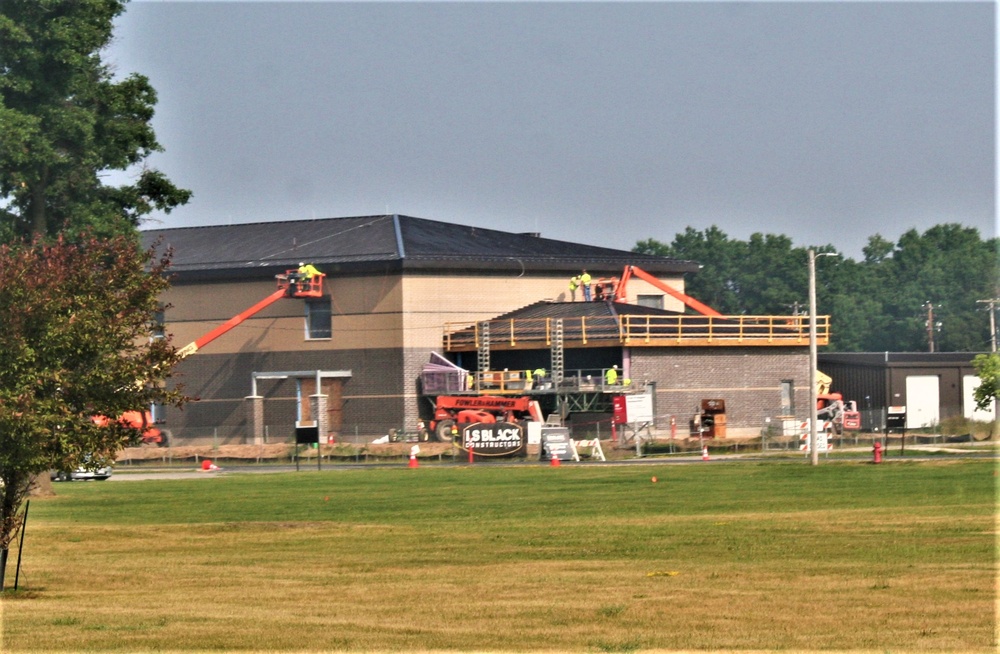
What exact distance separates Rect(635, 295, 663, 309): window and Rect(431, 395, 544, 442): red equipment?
1524 cm

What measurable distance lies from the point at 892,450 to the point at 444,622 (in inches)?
1909

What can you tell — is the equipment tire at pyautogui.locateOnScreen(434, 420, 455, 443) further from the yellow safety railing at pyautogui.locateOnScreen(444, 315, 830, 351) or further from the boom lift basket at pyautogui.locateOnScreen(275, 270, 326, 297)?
the boom lift basket at pyautogui.locateOnScreen(275, 270, 326, 297)

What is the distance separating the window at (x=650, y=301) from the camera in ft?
296

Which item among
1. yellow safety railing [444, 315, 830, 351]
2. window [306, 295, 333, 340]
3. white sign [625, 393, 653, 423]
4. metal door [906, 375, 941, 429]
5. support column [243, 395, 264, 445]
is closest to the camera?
white sign [625, 393, 653, 423]

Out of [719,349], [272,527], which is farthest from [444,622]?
[719,349]

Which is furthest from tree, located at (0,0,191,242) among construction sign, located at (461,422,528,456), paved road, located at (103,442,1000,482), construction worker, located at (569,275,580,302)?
construction worker, located at (569,275,580,302)

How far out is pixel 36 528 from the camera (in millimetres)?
33094

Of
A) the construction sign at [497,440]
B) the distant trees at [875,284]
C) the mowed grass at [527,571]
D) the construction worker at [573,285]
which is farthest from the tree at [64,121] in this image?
the distant trees at [875,284]

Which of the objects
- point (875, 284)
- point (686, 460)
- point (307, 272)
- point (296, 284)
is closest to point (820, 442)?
point (686, 460)

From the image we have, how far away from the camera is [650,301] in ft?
298

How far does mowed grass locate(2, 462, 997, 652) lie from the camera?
16.6m

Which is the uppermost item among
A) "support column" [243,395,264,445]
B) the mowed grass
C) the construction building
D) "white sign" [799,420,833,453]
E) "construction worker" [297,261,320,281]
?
"construction worker" [297,261,320,281]

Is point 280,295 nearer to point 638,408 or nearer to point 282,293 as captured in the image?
point 282,293

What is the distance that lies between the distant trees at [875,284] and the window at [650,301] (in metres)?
71.8
